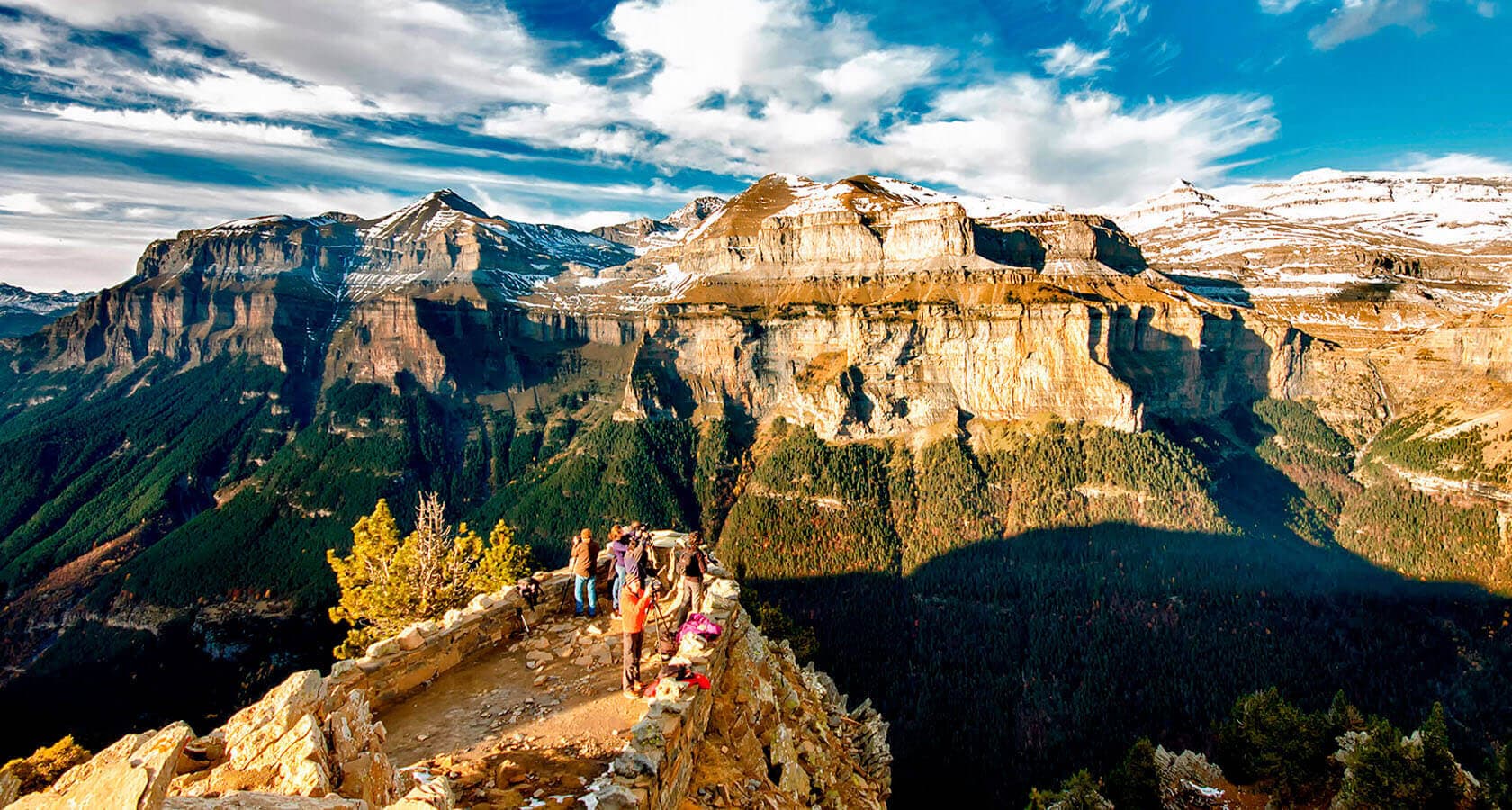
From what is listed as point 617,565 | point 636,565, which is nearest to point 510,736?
point 636,565

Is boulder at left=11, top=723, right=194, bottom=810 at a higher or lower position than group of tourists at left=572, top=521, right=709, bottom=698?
higher

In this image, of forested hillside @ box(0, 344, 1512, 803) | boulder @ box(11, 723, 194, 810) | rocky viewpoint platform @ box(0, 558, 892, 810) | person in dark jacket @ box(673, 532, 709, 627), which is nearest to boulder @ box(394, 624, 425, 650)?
rocky viewpoint platform @ box(0, 558, 892, 810)

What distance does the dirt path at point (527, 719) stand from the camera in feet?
33.6

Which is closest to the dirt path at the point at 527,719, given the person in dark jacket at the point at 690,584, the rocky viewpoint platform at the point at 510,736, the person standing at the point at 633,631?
the rocky viewpoint platform at the point at 510,736

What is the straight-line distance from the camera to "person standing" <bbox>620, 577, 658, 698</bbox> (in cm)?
1229

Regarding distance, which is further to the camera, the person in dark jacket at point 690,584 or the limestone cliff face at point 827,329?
the limestone cliff face at point 827,329

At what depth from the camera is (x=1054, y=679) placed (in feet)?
233

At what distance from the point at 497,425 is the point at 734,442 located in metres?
67.0

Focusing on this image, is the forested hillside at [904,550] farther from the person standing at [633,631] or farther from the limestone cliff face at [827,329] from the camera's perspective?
the person standing at [633,631]

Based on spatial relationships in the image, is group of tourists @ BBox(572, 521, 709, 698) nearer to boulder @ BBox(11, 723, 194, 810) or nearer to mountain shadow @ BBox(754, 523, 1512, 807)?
boulder @ BBox(11, 723, 194, 810)

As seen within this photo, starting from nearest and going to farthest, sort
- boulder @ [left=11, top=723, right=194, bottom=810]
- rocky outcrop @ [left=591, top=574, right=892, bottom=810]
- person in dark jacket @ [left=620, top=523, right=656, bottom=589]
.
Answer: boulder @ [left=11, top=723, right=194, bottom=810] → rocky outcrop @ [left=591, top=574, right=892, bottom=810] → person in dark jacket @ [left=620, top=523, right=656, bottom=589]

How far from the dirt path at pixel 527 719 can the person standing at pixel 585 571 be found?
94 cm

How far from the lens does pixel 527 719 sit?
12312mm

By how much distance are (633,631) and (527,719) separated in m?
2.65
